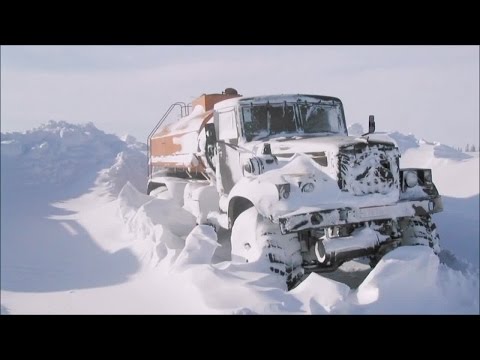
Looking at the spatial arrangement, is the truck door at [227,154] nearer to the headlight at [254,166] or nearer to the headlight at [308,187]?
the headlight at [254,166]

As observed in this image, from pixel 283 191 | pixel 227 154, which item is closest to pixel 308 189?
pixel 283 191

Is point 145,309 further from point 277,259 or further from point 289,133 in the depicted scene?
point 289,133

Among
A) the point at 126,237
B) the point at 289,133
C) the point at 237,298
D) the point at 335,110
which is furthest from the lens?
the point at 126,237

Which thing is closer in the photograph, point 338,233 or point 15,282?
point 338,233

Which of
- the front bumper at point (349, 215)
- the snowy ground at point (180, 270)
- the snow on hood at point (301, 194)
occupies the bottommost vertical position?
the snowy ground at point (180, 270)

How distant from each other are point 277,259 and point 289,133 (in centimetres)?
218

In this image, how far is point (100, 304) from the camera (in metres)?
4.61

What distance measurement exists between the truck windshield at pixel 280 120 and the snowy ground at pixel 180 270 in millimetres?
1630

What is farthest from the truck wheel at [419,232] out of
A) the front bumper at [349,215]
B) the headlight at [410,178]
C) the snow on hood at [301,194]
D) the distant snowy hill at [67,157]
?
the distant snowy hill at [67,157]

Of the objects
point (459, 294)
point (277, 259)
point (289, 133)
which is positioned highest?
point (289, 133)

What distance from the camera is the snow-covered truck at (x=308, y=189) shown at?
4.94m

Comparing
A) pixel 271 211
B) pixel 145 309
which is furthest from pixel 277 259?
pixel 145 309

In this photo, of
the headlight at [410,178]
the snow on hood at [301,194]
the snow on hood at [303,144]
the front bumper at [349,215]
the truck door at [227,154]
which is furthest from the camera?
the truck door at [227,154]

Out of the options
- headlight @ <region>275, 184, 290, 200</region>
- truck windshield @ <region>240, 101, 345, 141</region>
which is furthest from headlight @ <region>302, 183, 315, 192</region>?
truck windshield @ <region>240, 101, 345, 141</region>
